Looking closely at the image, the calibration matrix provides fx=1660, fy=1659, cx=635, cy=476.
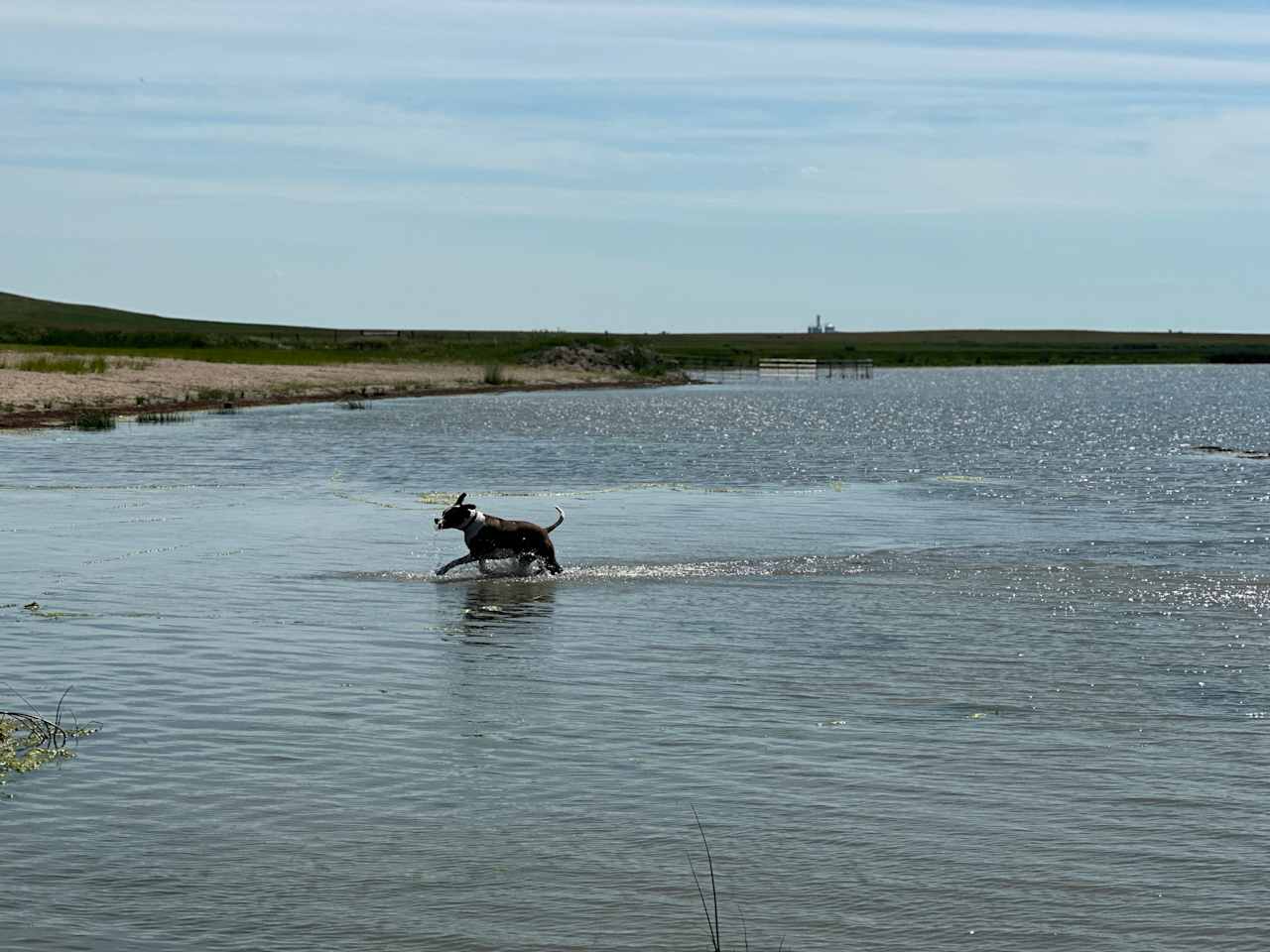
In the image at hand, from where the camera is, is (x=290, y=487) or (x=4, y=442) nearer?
(x=290, y=487)

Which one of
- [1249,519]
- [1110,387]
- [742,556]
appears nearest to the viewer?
[742,556]

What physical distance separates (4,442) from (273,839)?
4104cm

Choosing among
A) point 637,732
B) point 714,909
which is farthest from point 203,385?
point 714,909

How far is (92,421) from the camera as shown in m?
55.0

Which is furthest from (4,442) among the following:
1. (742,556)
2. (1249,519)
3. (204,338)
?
(204,338)

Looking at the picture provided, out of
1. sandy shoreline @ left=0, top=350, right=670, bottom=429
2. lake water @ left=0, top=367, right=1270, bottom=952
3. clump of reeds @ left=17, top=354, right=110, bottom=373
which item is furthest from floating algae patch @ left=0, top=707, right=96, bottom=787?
clump of reeds @ left=17, top=354, right=110, bottom=373

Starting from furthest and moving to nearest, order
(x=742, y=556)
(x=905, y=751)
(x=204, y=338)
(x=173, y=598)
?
(x=204, y=338) < (x=742, y=556) < (x=173, y=598) < (x=905, y=751)

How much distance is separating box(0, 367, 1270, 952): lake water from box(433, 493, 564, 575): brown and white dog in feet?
1.62

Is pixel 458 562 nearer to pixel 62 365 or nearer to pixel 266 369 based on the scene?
pixel 62 365

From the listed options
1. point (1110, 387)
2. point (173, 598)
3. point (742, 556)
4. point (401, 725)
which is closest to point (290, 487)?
A: point (742, 556)

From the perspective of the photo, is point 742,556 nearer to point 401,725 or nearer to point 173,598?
point 173,598

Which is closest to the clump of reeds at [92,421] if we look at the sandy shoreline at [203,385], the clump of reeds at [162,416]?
the sandy shoreline at [203,385]

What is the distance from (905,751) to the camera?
1279 centimetres

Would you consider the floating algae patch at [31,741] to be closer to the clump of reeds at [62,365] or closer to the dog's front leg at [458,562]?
the dog's front leg at [458,562]
